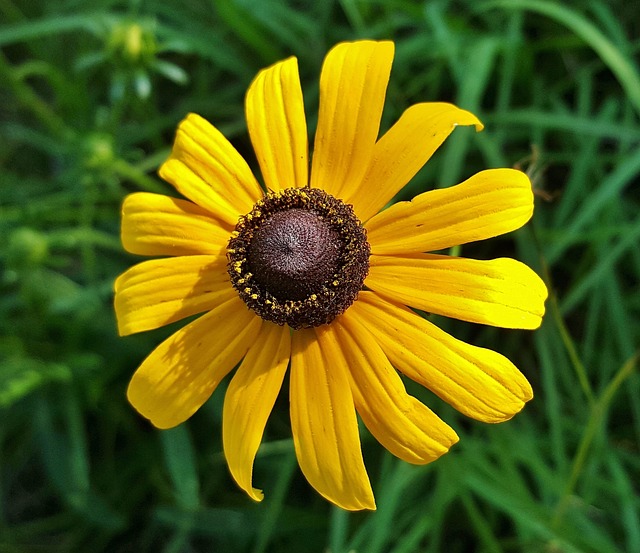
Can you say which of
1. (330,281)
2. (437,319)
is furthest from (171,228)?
(437,319)

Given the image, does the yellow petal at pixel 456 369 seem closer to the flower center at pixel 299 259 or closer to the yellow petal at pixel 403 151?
the flower center at pixel 299 259

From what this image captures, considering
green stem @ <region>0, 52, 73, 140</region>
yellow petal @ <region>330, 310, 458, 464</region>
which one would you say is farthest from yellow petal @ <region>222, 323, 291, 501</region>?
green stem @ <region>0, 52, 73, 140</region>

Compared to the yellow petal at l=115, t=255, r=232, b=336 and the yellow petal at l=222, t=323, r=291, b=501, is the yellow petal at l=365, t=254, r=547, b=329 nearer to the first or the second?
the yellow petal at l=222, t=323, r=291, b=501

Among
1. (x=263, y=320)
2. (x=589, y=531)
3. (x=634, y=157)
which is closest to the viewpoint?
(x=263, y=320)

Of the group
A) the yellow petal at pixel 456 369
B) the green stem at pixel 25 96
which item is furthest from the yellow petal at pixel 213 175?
the green stem at pixel 25 96

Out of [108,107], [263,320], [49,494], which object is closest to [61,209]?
[108,107]

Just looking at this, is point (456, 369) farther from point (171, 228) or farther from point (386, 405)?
point (171, 228)

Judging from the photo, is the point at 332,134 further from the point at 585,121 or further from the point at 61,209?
the point at 61,209
